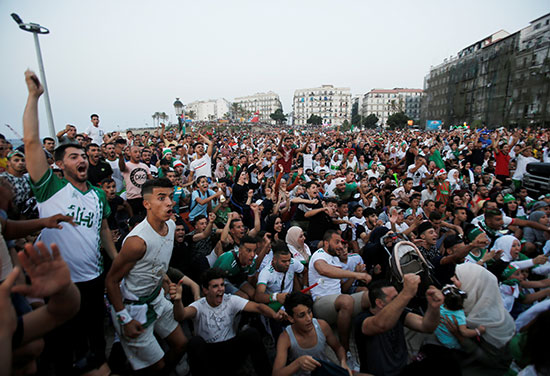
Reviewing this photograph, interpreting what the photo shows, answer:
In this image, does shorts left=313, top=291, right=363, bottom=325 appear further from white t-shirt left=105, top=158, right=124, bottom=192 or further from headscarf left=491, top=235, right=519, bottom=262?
white t-shirt left=105, top=158, right=124, bottom=192

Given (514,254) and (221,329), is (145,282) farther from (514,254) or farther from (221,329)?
(514,254)

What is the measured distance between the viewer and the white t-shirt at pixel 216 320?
9.61 ft

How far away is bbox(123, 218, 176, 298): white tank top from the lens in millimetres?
2418

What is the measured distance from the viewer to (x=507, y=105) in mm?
43719

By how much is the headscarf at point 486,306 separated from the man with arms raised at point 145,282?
3161 mm

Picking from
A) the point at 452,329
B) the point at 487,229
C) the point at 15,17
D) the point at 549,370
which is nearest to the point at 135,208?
the point at 452,329

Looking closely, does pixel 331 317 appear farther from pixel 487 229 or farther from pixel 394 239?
pixel 487 229

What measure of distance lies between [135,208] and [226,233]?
8.11ft

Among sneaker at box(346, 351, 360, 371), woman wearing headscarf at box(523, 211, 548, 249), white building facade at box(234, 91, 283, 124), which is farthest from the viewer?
white building facade at box(234, 91, 283, 124)

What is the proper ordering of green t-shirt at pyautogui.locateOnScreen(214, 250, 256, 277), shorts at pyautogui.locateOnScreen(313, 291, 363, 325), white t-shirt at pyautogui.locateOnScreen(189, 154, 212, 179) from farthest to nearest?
1. white t-shirt at pyautogui.locateOnScreen(189, 154, 212, 179)
2. green t-shirt at pyautogui.locateOnScreen(214, 250, 256, 277)
3. shorts at pyautogui.locateOnScreen(313, 291, 363, 325)

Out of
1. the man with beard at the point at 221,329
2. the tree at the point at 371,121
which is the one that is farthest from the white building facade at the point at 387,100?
the man with beard at the point at 221,329

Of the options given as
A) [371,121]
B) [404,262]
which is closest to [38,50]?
[404,262]

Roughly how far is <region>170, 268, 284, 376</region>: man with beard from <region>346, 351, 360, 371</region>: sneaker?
1043mm

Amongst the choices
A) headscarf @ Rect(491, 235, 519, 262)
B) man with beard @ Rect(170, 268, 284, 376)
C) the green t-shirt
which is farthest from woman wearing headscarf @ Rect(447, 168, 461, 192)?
man with beard @ Rect(170, 268, 284, 376)
